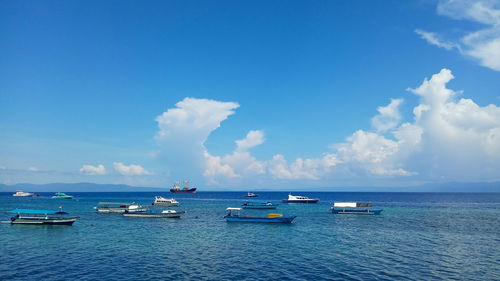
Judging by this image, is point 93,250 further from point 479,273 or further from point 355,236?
point 479,273

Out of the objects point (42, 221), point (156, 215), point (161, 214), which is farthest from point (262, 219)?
point (42, 221)

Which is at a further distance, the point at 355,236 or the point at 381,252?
the point at 355,236

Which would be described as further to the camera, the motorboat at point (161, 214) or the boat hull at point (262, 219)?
the motorboat at point (161, 214)

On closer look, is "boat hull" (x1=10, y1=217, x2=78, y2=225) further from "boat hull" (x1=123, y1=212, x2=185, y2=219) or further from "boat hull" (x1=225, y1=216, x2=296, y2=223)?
"boat hull" (x1=225, y1=216, x2=296, y2=223)

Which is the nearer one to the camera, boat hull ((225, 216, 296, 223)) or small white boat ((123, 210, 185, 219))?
boat hull ((225, 216, 296, 223))

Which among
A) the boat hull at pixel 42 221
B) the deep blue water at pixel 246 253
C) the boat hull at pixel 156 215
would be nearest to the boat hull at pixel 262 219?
the deep blue water at pixel 246 253

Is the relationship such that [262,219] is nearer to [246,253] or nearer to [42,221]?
[246,253]

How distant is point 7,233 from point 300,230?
177ft

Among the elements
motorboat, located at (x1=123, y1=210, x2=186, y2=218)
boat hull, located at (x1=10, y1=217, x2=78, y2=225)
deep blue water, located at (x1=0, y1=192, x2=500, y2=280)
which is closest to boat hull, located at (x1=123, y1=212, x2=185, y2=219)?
motorboat, located at (x1=123, y1=210, x2=186, y2=218)

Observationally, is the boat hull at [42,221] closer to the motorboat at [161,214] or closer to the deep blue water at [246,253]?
the deep blue water at [246,253]

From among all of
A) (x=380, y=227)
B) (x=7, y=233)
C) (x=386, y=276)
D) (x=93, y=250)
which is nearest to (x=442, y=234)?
(x=380, y=227)

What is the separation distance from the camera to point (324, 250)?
4084 cm

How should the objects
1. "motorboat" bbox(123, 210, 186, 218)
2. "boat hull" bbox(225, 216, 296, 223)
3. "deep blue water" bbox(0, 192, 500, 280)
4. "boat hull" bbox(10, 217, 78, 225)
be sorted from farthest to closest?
1. "motorboat" bbox(123, 210, 186, 218)
2. "boat hull" bbox(225, 216, 296, 223)
3. "boat hull" bbox(10, 217, 78, 225)
4. "deep blue water" bbox(0, 192, 500, 280)

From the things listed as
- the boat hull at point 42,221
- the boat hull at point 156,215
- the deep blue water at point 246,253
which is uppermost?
the boat hull at point 42,221
